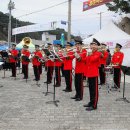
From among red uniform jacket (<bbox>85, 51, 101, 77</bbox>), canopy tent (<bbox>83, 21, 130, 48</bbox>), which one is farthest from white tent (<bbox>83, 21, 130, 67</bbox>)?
red uniform jacket (<bbox>85, 51, 101, 77</bbox>)

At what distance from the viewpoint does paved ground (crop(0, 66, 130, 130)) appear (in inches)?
285

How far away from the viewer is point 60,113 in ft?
27.8

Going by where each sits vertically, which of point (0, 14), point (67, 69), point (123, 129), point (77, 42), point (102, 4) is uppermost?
point (0, 14)

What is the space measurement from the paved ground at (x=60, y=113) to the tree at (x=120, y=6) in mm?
12244

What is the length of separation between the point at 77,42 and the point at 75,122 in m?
3.00

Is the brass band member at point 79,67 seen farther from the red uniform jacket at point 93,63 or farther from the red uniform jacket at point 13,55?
the red uniform jacket at point 13,55

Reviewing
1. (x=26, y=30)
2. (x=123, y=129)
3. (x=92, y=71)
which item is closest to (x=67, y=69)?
(x=92, y=71)

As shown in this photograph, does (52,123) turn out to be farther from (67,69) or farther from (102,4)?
(102,4)

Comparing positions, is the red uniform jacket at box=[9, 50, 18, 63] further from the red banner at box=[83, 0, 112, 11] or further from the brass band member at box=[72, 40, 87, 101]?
the red banner at box=[83, 0, 112, 11]

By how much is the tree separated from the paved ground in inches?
482

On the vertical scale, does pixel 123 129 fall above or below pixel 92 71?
below

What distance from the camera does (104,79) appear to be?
46.9ft

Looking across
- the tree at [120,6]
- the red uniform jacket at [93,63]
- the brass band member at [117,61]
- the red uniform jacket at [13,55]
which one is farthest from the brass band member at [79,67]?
the tree at [120,6]

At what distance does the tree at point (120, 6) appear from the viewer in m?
22.6
